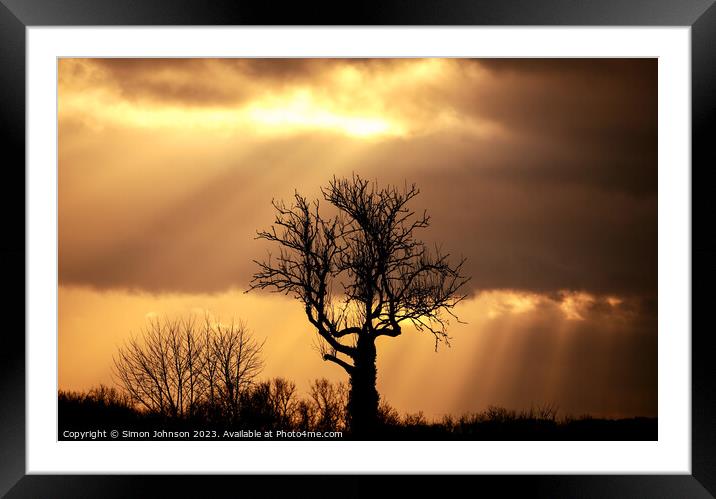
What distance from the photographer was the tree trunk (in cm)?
558

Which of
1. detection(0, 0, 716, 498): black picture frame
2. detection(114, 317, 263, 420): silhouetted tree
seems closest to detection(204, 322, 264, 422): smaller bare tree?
detection(114, 317, 263, 420): silhouetted tree

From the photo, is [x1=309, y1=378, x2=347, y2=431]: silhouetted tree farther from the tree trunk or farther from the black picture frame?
the black picture frame

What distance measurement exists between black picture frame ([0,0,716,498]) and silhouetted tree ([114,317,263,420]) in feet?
4.08

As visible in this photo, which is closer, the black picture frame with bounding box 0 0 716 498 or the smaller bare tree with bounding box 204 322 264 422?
the black picture frame with bounding box 0 0 716 498

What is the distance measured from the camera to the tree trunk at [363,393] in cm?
558
